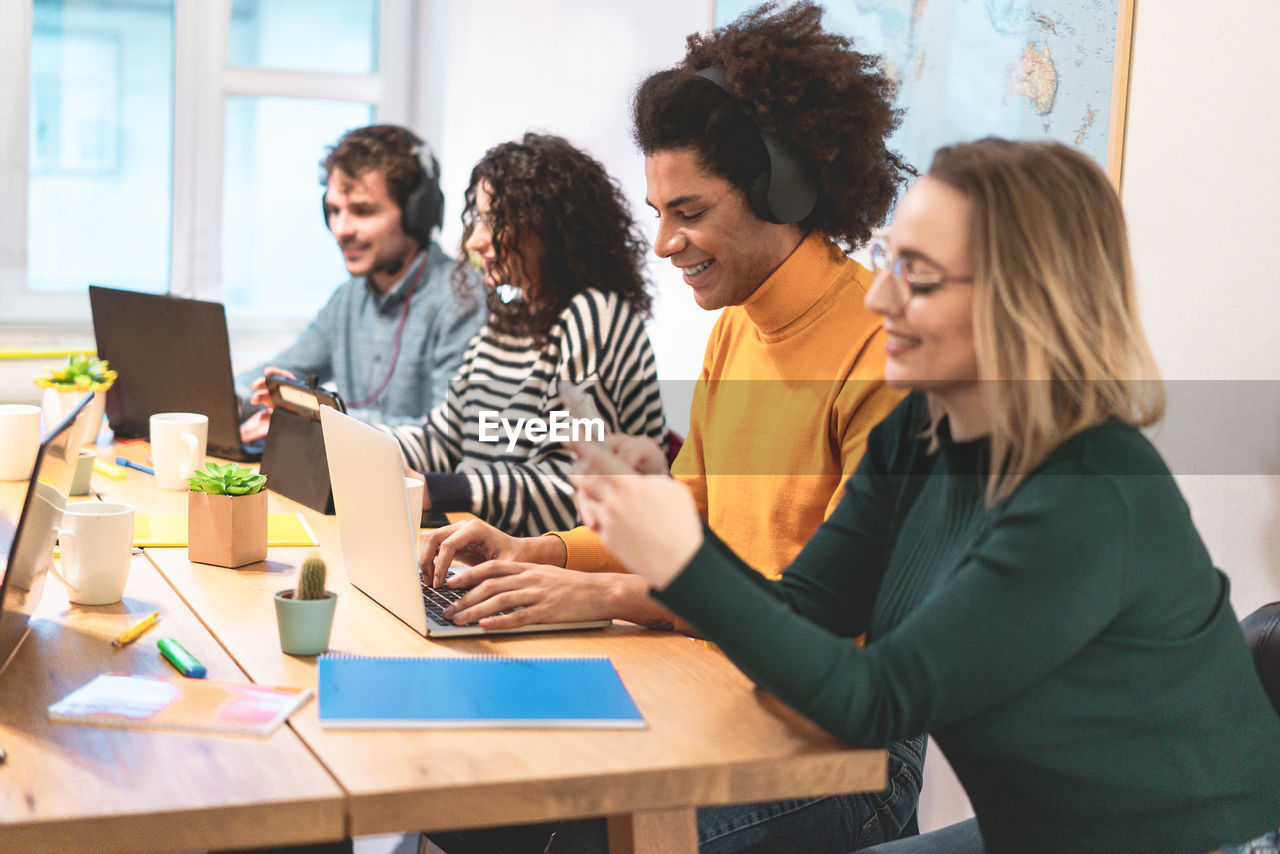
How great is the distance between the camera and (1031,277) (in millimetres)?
952

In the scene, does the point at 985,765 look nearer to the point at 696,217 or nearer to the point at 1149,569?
the point at 1149,569

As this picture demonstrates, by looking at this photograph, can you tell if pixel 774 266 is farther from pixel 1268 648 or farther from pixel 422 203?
pixel 422 203

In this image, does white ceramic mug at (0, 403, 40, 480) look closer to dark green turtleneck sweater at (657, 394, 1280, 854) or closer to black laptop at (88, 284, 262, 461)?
black laptop at (88, 284, 262, 461)

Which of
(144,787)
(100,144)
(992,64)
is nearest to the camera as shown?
(144,787)

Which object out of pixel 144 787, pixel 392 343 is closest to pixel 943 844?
pixel 144 787

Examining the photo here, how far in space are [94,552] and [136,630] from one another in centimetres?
13

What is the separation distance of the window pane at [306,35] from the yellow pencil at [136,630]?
271 centimetres

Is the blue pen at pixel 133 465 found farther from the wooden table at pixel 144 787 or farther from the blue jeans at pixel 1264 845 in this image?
the blue jeans at pixel 1264 845

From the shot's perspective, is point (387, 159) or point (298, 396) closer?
point (298, 396)

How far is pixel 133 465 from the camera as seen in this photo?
6.82 feet

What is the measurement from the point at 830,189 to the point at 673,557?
73 centimetres

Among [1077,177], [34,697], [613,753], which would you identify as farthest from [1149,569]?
[34,697]

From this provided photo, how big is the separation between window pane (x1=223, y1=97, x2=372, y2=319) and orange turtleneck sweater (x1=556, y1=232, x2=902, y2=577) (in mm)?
2438

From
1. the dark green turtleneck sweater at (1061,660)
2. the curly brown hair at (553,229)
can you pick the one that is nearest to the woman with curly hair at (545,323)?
the curly brown hair at (553,229)
